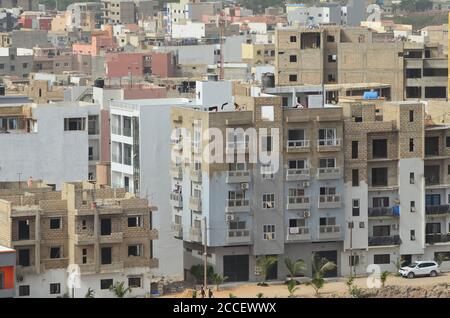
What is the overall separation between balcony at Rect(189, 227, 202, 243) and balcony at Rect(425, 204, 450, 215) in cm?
455

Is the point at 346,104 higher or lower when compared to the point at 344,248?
higher

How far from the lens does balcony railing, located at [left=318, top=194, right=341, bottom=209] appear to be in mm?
38344

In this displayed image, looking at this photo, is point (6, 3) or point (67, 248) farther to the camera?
point (6, 3)

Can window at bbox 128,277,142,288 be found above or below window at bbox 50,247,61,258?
below

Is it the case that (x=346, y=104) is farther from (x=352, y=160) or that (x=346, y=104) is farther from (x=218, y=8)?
(x=218, y=8)

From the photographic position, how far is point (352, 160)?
3859 cm

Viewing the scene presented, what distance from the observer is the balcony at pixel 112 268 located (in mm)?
35125

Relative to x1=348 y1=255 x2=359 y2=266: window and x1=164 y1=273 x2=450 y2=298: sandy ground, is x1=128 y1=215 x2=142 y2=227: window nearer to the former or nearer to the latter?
x1=164 y1=273 x2=450 y2=298: sandy ground

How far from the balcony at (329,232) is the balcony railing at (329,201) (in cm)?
37

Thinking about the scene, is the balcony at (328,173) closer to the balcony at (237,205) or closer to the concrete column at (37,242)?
the balcony at (237,205)

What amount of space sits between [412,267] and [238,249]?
3.23 m

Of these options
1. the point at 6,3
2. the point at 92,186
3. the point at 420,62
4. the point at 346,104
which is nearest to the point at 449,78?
the point at 420,62

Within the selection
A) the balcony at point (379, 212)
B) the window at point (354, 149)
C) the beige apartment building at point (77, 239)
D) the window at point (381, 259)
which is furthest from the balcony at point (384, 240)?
the beige apartment building at point (77, 239)

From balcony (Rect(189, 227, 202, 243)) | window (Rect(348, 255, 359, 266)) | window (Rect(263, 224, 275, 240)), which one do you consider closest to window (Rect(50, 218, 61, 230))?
balcony (Rect(189, 227, 202, 243))
